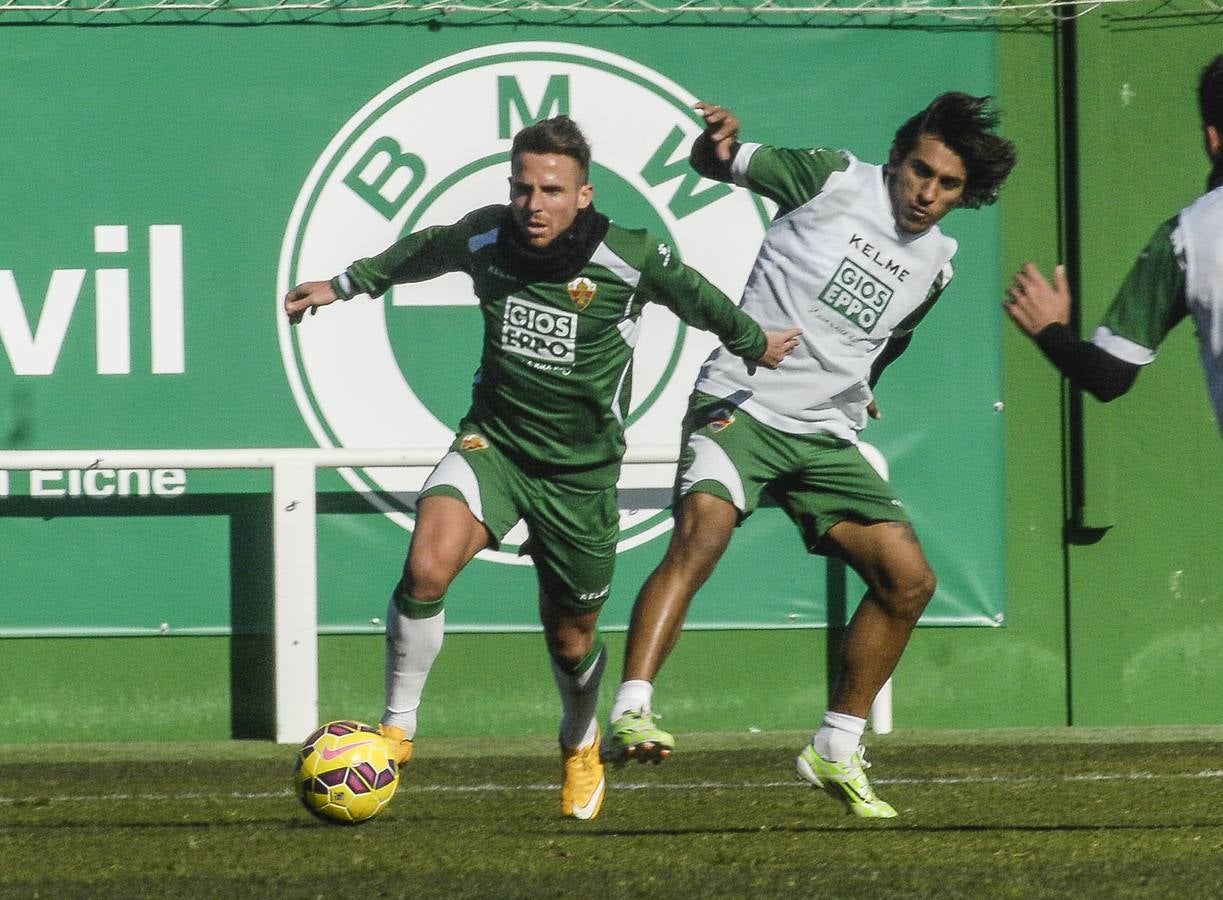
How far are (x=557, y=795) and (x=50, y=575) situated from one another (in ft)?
8.76

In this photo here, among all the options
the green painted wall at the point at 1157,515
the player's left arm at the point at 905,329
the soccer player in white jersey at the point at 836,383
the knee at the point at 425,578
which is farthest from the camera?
the green painted wall at the point at 1157,515

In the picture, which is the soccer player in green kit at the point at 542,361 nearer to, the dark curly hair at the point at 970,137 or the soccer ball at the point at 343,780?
the soccer ball at the point at 343,780

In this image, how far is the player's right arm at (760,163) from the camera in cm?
605

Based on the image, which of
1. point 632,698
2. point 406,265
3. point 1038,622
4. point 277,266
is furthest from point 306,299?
point 1038,622

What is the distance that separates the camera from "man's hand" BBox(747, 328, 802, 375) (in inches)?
234

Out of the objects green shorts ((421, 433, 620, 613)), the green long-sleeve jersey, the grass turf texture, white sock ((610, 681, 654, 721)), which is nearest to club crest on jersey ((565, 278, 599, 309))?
the green long-sleeve jersey

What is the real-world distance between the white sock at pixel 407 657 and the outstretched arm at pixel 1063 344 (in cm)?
189

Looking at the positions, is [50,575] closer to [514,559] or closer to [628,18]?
[514,559]

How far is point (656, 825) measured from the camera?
19.6ft

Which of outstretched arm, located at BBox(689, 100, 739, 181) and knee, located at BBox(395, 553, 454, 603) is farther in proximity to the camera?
outstretched arm, located at BBox(689, 100, 739, 181)

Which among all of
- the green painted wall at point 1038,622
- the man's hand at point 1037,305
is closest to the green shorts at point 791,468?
the man's hand at point 1037,305

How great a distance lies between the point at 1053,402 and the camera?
8.57 m

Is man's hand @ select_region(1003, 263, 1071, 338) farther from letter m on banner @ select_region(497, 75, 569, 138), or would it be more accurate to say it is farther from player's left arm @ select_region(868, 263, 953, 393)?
letter m on banner @ select_region(497, 75, 569, 138)

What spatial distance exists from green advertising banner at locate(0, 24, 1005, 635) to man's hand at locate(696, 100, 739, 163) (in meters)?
2.34
